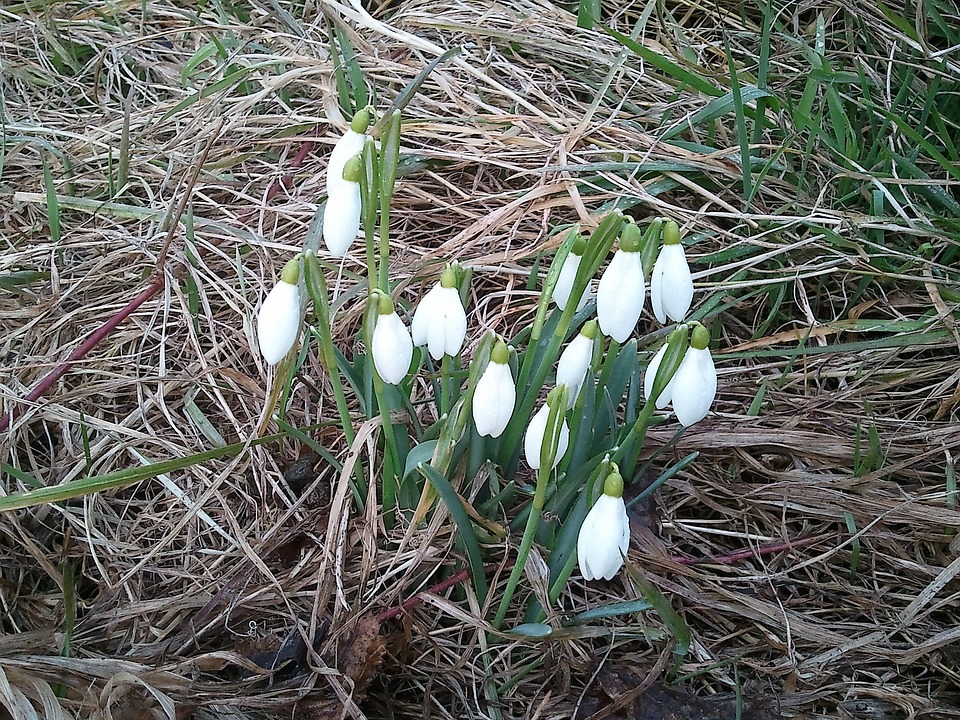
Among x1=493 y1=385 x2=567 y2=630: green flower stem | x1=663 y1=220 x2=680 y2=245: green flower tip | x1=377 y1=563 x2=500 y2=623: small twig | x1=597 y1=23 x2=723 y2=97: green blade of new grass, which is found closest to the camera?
x1=493 y1=385 x2=567 y2=630: green flower stem

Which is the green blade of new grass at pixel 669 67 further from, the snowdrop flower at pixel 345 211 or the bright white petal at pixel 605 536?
the bright white petal at pixel 605 536

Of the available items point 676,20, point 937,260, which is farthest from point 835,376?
point 676,20

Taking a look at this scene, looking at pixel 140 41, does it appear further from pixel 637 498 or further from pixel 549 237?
pixel 637 498

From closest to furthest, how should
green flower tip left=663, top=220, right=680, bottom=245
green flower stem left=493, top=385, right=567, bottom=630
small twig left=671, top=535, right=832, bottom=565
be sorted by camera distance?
green flower stem left=493, top=385, right=567, bottom=630, green flower tip left=663, top=220, right=680, bottom=245, small twig left=671, top=535, right=832, bottom=565

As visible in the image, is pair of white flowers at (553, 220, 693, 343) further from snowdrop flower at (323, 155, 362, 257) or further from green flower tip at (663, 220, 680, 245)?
snowdrop flower at (323, 155, 362, 257)

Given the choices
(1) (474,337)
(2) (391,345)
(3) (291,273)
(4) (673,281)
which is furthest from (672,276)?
(1) (474,337)

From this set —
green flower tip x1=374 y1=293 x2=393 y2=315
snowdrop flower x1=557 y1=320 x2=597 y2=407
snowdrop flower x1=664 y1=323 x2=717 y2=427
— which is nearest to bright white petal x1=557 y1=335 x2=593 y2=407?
snowdrop flower x1=557 y1=320 x2=597 y2=407

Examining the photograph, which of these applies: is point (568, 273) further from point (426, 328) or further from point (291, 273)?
point (291, 273)
